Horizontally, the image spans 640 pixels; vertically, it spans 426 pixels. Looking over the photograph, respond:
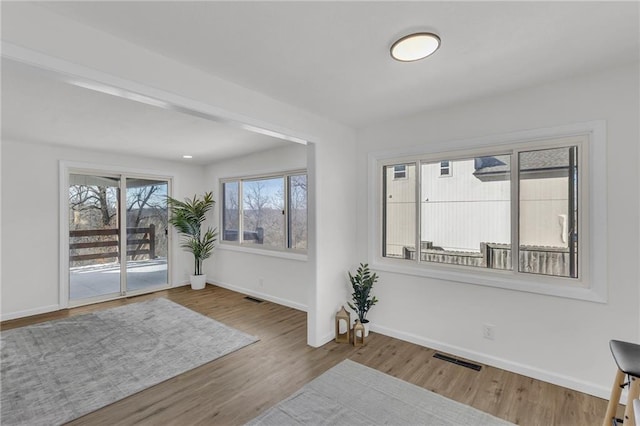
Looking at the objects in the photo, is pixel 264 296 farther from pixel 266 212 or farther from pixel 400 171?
pixel 400 171

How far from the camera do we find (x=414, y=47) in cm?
177

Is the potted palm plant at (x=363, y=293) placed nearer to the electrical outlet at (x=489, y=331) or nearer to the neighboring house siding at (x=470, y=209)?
the neighboring house siding at (x=470, y=209)

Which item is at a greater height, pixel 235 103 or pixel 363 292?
pixel 235 103

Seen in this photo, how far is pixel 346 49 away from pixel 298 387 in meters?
2.59

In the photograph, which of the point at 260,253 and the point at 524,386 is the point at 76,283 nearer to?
the point at 260,253

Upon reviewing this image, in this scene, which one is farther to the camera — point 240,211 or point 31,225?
point 240,211

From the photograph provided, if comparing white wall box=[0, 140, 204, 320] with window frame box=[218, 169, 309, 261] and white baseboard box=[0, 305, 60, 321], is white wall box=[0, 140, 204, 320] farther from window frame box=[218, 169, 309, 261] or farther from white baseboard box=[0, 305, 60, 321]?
window frame box=[218, 169, 309, 261]

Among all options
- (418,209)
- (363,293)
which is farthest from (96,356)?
(418,209)

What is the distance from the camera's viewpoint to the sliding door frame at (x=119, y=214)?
14.4 feet

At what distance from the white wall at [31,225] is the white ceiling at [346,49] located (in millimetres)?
1446

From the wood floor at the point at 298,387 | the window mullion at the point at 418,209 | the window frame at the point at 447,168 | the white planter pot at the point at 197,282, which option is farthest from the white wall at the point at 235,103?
the white planter pot at the point at 197,282

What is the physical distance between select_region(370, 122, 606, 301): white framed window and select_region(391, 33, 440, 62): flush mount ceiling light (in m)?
1.29

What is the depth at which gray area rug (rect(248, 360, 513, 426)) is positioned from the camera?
6.47 feet

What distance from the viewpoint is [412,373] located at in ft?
8.36
